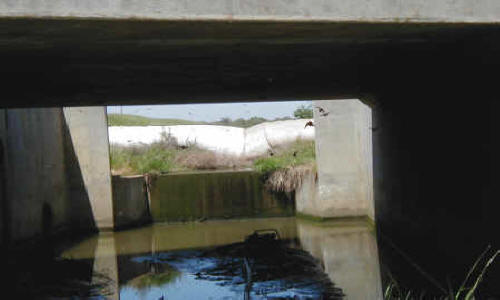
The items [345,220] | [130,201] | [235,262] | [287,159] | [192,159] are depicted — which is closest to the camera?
[235,262]

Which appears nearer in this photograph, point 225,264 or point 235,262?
point 225,264

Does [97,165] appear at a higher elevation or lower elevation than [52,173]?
higher

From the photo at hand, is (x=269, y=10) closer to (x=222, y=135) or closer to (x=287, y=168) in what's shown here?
(x=287, y=168)

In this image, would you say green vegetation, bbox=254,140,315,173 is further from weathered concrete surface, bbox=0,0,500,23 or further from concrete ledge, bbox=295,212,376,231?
weathered concrete surface, bbox=0,0,500,23

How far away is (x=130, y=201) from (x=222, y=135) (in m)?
3.72

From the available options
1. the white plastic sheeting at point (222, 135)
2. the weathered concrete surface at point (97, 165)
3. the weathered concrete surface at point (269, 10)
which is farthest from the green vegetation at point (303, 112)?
the weathered concrete surface at point (269, 10)

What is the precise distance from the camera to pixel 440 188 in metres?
5.51

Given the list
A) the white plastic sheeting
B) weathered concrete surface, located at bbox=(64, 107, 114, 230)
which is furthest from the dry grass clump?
weathered concrete surface, located at bbox=(64, 107, 114, 230)

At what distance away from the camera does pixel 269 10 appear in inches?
116

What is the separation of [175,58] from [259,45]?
776 millimetres

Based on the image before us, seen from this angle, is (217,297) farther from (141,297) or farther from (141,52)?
(141,52)

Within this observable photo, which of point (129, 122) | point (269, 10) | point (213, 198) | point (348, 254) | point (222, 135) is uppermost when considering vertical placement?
point (129, 122)

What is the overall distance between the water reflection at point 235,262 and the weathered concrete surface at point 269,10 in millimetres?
3406

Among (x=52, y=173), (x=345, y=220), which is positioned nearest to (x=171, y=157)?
(x=52, y=173)
